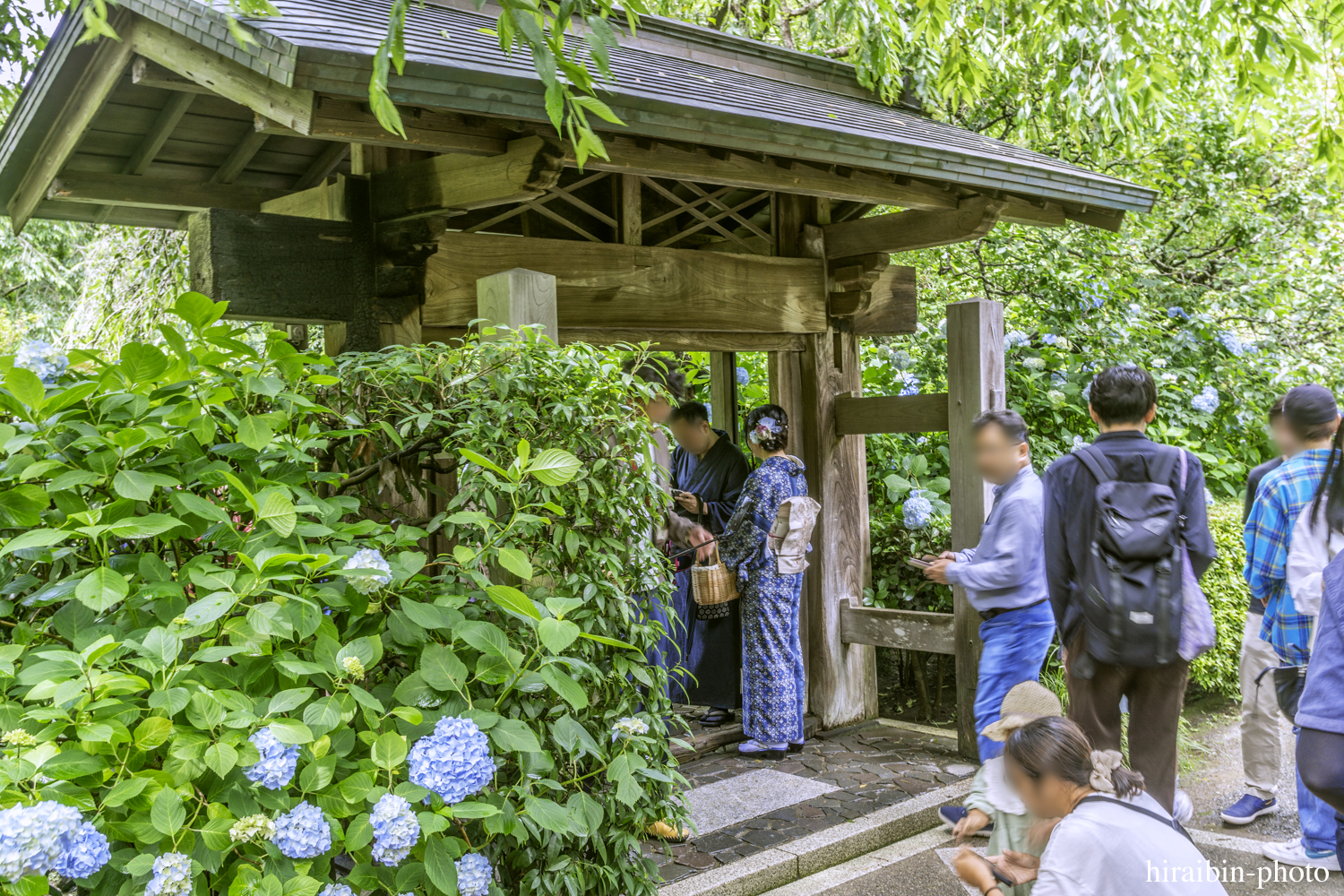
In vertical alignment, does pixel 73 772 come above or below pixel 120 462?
below

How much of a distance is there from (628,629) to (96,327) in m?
7.23

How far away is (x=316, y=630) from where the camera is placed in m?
1.99

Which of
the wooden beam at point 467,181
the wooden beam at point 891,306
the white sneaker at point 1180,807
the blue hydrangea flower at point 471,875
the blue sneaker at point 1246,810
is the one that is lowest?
the blue sneaker at point 1246,810

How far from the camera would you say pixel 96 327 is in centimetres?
798

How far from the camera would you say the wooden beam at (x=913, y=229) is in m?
4.86

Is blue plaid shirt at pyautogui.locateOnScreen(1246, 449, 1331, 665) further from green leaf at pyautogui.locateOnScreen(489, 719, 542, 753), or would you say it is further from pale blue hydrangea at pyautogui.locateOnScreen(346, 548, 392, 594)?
pale blue hydrangea at pyautogui.locateOnScreen(346, 548, 392, 594)

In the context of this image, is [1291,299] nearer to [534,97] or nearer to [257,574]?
[534,97]

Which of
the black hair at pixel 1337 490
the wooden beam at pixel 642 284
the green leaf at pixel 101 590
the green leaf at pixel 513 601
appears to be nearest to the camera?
the green leaf at pixel 101 590

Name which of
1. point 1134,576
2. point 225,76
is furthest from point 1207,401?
point 225,76

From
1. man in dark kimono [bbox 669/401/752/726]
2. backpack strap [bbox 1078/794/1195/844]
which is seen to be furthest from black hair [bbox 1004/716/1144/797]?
man in dark kimono [bbox 669/401/752/726]

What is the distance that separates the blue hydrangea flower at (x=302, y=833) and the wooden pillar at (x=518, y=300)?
1616mm

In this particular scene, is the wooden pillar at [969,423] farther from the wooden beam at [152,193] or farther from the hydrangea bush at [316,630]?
the wooden beam at [152,193]

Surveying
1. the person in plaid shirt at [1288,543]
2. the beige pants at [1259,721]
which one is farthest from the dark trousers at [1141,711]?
the beige pants at [1259,721]

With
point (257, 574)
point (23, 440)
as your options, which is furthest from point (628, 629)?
point (23, 440)
